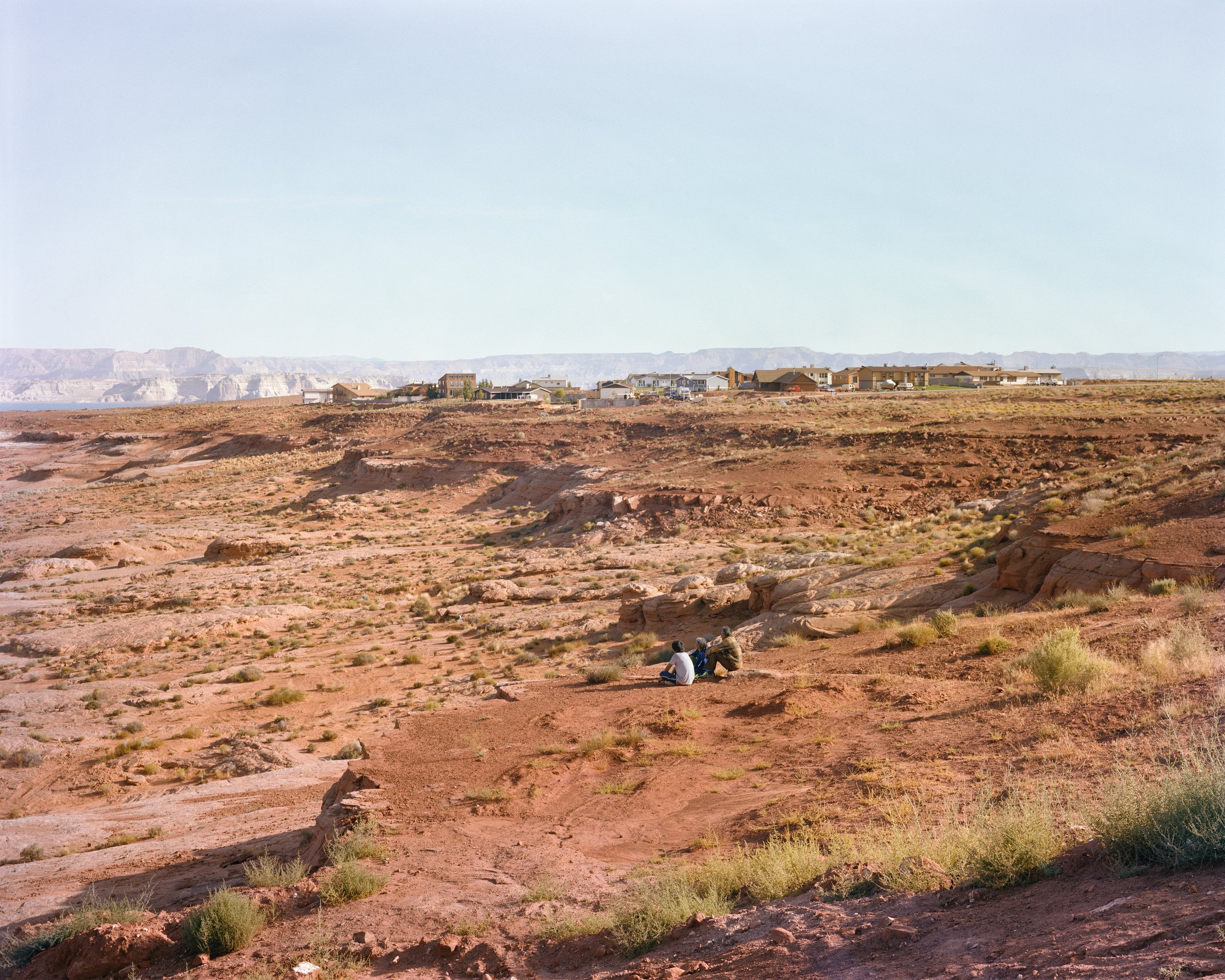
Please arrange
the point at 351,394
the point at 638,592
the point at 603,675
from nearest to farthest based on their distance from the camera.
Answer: the point at 603,675, the point at 638,592, the point at 351,394

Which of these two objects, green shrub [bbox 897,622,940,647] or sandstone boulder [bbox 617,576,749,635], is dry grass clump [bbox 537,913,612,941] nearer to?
green shrub [bbox 897,622,940,647]

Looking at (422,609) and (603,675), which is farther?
(422,609)

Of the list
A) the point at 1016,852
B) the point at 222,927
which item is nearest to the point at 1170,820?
the point at 1016,852

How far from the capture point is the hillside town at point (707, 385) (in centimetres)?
8806

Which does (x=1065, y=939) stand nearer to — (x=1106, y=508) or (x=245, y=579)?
(x=1106, y=508)

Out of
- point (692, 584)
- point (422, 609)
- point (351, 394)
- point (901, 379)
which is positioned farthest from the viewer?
point (351, 394)

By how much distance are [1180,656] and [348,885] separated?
990cm

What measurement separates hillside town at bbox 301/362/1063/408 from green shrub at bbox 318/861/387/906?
73447 mm

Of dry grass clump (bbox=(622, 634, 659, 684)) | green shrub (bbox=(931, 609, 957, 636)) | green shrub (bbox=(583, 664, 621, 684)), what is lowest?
dry grass clump (bbox=(622, 634, 659, 684))

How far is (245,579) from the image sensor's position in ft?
113

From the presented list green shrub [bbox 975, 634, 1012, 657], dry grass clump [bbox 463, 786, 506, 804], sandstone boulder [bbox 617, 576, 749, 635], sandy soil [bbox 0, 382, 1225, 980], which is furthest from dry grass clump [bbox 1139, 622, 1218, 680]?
sandstone boulder [bbox 617, 576, 749, 635]

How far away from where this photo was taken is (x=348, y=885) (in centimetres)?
846

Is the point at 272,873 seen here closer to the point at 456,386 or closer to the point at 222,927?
the point at 222,927

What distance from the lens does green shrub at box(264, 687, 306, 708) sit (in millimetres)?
19797
